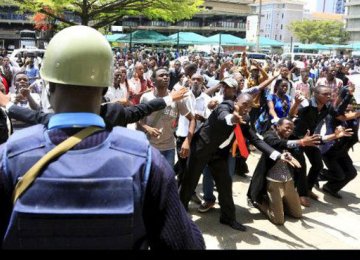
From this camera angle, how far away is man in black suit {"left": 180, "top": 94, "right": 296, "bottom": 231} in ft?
13.9

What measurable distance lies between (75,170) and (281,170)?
13.0 ft

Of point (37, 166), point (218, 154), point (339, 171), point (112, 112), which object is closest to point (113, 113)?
point (112, 112)

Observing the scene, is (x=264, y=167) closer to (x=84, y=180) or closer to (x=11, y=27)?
(x=84, y=180)

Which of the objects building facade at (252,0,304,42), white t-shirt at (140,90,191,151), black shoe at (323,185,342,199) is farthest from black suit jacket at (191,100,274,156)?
building facade at (252,0,304,42)

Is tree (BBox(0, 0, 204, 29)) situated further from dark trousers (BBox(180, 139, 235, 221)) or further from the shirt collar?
the shirt collar

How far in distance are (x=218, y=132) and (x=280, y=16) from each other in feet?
403

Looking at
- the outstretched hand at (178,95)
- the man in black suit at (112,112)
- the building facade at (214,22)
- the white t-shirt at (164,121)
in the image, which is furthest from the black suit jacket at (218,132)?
the building facade at (214,22)

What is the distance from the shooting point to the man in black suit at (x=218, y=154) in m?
4.22

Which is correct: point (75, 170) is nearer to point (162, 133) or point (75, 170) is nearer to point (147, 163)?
point (147, 163)

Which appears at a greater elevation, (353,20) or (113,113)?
(353,20)

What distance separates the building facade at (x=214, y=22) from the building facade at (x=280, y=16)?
32.5 m

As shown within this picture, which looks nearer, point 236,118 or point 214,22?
point 236,118

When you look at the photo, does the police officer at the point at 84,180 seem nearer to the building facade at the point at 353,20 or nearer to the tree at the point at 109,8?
the tree at the point at 109,8

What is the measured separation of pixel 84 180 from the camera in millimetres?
1098
